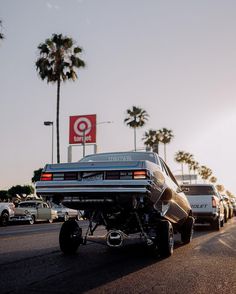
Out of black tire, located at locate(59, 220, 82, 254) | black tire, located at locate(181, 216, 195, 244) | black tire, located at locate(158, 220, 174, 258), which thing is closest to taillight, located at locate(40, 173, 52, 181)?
black tire, located at locate(59, 220, 82, 254)

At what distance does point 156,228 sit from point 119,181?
1270 millimetres

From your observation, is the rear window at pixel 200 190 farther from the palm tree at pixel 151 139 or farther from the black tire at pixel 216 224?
the palm tree at pixel 151 139

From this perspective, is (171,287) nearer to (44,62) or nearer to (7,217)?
(7,217)

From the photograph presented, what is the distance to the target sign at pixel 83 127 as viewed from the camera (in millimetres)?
57688

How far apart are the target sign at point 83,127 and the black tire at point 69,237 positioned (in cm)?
4854

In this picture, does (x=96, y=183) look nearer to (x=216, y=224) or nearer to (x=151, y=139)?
(x=216, y=224)

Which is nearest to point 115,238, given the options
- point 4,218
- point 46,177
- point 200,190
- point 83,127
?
point 46,177

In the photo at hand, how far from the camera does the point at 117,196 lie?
7.52m

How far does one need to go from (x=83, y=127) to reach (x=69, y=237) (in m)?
49.8

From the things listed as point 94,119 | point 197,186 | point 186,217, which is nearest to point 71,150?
point 94,119

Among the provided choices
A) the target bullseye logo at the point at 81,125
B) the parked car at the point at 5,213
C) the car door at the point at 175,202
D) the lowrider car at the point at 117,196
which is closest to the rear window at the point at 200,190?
the car door at the point at 175,202

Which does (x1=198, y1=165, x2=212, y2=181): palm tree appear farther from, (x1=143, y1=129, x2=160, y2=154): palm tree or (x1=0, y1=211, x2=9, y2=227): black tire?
(x1=0, y1=211, x2=9, y2=227): black tire

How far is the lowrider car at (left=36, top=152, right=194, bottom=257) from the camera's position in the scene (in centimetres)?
750

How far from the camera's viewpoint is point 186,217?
1065 cm
